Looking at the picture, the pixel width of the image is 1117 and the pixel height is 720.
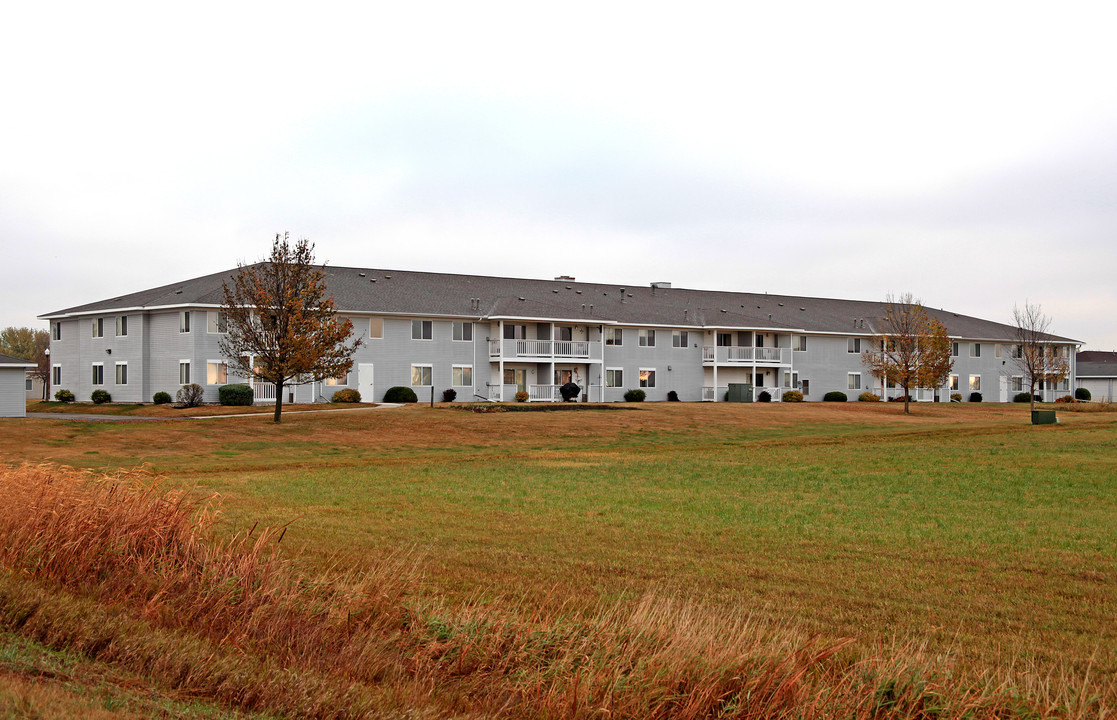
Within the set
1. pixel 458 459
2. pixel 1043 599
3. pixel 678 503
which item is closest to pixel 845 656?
pixel 1043 599

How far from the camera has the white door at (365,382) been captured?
49125 mm

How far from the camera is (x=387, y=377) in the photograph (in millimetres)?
49875

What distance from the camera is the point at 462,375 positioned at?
171 feet

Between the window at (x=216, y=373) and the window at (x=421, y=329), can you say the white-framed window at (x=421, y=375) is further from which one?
the window at (x=216, y=373)

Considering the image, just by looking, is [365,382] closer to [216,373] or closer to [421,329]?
[421,329]

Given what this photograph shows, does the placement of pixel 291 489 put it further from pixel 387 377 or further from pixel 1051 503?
pixel 387 377

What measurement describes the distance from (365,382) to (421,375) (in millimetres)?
3248

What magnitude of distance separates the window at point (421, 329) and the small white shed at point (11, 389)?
751 inches

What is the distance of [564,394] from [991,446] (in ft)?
88.2

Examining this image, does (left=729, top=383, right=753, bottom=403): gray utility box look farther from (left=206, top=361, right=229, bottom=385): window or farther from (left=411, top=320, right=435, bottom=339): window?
(left=206, top=361, right=229, bottom=385): window

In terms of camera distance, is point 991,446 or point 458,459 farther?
point 991,446

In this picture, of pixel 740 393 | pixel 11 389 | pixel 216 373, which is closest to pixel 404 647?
pixel 11 389

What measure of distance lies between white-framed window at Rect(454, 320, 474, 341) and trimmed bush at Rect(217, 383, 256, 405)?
40.4 feet

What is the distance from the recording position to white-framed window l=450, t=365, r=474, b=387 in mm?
51844
